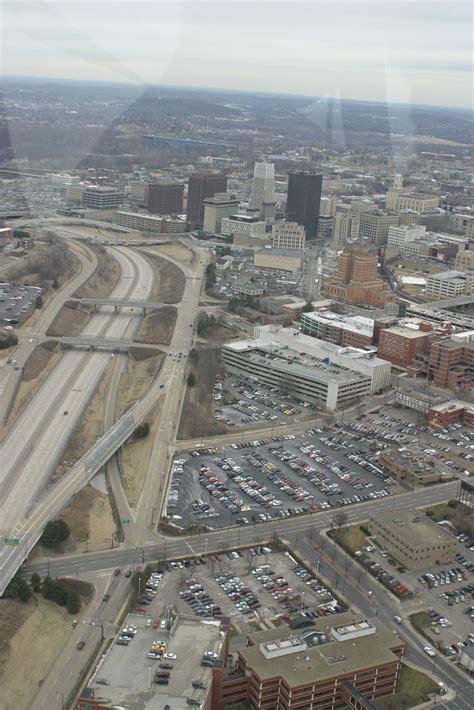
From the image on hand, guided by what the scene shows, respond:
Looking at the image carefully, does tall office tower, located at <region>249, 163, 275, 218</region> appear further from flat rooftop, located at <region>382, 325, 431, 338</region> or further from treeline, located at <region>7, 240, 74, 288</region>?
flat rooftop, located at <region>382, 325, 431, 338</region>

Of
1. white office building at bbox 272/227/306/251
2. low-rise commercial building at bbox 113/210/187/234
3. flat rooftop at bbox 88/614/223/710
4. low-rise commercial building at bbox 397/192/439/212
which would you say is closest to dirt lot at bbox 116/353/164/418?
flat rooftop at bbox 88/614/223/710

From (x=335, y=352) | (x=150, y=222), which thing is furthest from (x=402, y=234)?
(x=335, y=352)

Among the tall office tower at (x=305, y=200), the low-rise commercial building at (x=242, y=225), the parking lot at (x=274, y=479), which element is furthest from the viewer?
the tall office tower at (x=305, y=200)

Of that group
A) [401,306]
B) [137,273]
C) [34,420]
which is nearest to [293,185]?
[137,273]

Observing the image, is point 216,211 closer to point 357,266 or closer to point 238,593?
point 357,266

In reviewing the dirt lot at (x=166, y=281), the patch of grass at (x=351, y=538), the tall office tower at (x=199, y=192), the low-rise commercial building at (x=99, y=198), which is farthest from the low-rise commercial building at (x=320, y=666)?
the low-rise commercial building at (x=99, y=198)

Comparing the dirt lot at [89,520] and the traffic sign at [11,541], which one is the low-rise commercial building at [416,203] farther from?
the traffic sign at [11,541]
